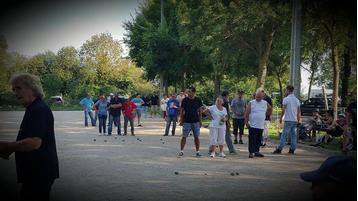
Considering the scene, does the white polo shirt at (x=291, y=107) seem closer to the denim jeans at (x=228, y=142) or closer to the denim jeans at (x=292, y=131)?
the denim jeans at (x=292, y=131)

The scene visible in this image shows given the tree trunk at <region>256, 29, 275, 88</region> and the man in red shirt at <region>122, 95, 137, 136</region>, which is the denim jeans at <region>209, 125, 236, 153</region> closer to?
the man in red shirt at <region>122, 95, 137, 136</region>

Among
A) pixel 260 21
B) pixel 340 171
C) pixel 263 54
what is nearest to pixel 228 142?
pixel 340 171

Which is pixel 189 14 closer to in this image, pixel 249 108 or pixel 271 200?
pixel 249 108

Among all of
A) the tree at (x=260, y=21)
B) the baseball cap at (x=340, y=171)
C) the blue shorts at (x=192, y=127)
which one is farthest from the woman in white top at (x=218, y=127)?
the baseball cap at (x=340, y=171)

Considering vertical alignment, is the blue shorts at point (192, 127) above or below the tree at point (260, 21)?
below

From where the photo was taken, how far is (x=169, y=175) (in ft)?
27.5

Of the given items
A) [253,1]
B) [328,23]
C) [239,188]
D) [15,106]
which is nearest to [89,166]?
[239,188]

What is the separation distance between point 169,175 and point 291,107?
5112 millimetres

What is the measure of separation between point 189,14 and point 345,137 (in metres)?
A: 15.0

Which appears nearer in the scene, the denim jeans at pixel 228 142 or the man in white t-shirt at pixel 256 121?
the man in white t-shirt at pixel 256 121

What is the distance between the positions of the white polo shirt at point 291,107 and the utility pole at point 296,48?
274 centimetres

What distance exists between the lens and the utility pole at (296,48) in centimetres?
1445

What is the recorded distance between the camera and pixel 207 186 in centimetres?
728

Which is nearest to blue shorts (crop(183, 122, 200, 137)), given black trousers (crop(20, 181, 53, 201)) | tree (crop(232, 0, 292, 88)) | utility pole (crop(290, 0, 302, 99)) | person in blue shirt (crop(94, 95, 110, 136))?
utility pole (crop(290, 0, 302, 99))
